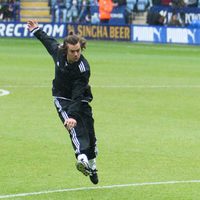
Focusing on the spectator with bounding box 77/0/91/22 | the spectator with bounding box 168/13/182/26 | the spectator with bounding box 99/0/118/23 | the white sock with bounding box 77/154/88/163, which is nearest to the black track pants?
the white sock with bounding box 77/154/88/163

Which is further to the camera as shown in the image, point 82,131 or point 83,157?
point 82,131

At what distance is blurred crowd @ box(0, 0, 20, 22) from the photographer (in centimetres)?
5025

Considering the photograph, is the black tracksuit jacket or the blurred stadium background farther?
the blurred stadium background

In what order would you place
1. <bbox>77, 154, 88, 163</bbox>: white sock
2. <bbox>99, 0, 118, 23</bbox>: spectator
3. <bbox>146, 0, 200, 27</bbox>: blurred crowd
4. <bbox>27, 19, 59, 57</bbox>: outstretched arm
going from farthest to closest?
<bbox>99, 0, 118, 23</bbox>: spectator, <bbox>146, 0, 200, 27</bbox>: blurred crowd, <bbox>27, 19, 59, 57</bbox>: outstretched arm, <bbox>77, 154, 88, 163</bbox>: white sock

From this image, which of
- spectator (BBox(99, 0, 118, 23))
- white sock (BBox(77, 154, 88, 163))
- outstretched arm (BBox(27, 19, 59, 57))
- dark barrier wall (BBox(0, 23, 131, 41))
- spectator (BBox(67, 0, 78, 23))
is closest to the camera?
white sock (BBox(77, 154, 88, 163))

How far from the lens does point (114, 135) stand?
15484 millimetres

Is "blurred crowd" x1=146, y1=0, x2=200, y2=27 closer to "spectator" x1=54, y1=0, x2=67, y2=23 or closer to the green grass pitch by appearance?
"spectator" x1=54, y1=0, x2=67, y2=23

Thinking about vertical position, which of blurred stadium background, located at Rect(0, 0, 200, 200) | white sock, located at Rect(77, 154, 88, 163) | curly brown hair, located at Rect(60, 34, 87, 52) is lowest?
blurred stadium background, located at Rect(0, 0, 200, 200)

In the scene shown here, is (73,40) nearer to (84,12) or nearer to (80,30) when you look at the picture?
(80,30)

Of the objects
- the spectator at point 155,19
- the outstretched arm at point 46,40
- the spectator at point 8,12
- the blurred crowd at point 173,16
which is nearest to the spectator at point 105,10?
the blurred crowd at point 173,16

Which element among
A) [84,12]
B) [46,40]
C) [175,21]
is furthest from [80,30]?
[46,40]

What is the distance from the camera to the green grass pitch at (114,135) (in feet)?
36.2

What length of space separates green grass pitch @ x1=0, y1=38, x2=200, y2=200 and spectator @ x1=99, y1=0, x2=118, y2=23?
51.4ft

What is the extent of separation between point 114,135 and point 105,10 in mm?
31527
